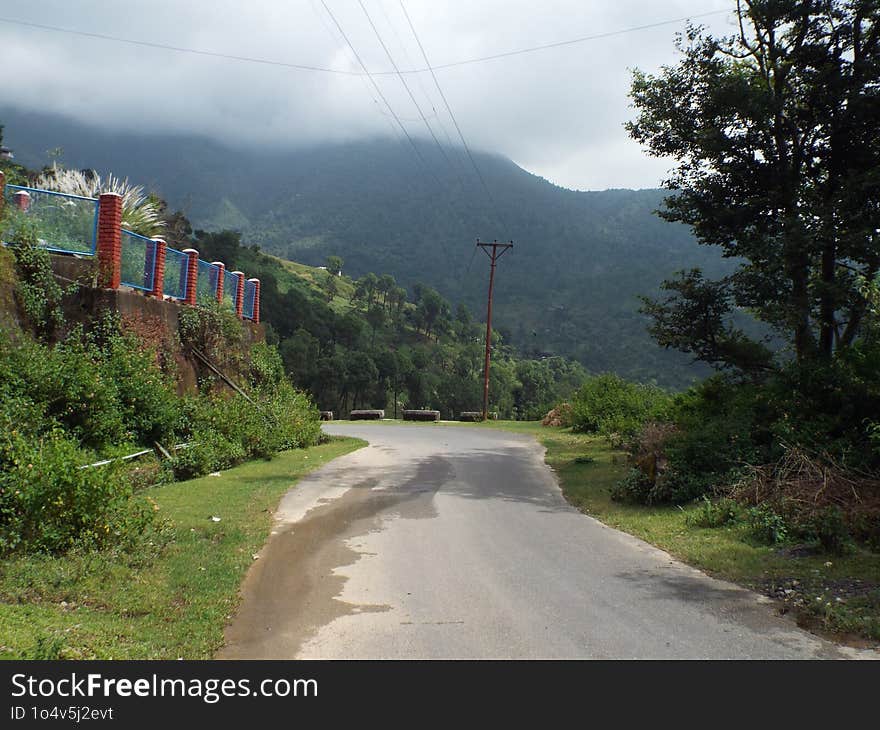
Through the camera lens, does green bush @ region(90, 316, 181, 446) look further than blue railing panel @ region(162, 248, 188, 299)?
No

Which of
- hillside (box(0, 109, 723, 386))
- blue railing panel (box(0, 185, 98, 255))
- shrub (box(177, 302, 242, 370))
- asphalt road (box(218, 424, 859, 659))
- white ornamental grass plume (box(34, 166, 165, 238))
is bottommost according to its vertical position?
asphalt road (box(218, 424, 859, 659))

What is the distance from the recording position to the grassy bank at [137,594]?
15.3ft

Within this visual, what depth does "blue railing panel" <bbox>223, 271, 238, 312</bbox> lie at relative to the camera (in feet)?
68.3

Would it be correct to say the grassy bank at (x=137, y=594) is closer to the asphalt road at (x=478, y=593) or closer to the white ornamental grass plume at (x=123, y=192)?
the asphalt road at (x=478, y=593)

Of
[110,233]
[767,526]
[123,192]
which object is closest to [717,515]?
[767,526]

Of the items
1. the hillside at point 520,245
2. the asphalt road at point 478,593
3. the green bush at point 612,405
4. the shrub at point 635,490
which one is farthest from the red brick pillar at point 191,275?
the hillside at point 520,245

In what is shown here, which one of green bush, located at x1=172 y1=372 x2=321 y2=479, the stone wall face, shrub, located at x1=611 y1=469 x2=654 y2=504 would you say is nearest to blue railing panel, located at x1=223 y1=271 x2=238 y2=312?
green bush, located at x1=172 y1=372 x2=321 y2=479

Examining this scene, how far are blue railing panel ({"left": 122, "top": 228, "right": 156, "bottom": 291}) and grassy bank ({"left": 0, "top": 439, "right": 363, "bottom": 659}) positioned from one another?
7.58 metres

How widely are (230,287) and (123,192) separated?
14.4 feet

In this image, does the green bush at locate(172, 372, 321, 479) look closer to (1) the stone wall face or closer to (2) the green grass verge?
(1) the stone wall face

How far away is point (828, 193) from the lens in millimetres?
14641

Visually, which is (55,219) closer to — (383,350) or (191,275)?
(191,275)

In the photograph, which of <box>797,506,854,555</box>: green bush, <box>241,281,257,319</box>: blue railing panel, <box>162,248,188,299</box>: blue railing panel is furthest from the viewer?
<box>241,281,257,319</box>: blue railing panel

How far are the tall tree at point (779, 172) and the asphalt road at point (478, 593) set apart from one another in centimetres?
685
